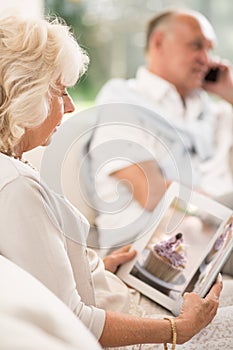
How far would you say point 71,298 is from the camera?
1231 mm

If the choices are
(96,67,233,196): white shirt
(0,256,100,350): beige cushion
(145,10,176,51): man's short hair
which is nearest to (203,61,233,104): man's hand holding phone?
(96,67,233,196): white shirt

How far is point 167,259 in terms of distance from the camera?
5.35 feet

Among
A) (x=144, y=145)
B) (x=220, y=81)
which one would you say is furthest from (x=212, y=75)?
(x=144, y=145)

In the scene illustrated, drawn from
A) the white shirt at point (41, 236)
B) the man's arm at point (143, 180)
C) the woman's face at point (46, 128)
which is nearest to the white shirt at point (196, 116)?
the man's arm at point (143, 180)

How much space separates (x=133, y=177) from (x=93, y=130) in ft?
0.71

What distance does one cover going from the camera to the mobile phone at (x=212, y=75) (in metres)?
3.14

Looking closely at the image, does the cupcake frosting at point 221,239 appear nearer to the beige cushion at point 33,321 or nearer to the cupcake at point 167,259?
the cupcake at point 167,259

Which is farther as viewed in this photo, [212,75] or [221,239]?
[212,75]

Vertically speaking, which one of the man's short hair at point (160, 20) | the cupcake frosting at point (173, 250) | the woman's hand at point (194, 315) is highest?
the woman's hand at point (194, 315)

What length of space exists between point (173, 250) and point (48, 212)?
0.49 meters

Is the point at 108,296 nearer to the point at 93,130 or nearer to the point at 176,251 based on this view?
the point at 176,251

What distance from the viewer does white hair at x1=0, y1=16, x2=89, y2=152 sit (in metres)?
1.27

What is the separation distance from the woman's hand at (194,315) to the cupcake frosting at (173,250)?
9.8 inches

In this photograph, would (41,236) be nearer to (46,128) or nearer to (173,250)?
(46,128)
